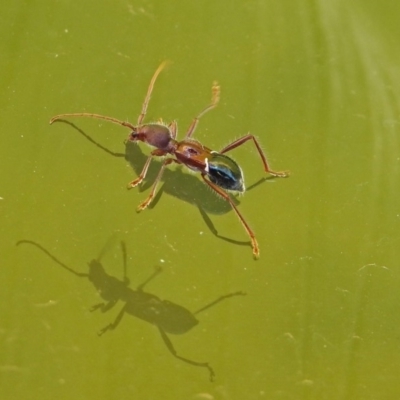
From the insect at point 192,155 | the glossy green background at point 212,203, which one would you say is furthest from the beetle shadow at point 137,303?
the insect at point 192,155

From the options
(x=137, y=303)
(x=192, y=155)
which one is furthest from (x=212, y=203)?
(x=137, y=303)

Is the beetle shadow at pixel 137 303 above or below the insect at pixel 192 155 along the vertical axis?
below

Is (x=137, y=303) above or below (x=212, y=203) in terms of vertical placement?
below

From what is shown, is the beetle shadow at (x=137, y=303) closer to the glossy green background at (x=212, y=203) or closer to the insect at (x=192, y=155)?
the glossy green background at (x=212, y=203)

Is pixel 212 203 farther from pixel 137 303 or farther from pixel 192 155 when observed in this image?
pixel 137 303

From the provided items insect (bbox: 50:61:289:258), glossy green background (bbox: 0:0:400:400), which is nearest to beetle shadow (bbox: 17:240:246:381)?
glossy green background (bbox: 0:0:400:400)

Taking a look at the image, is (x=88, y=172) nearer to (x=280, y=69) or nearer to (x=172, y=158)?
(x=172, y=158)
